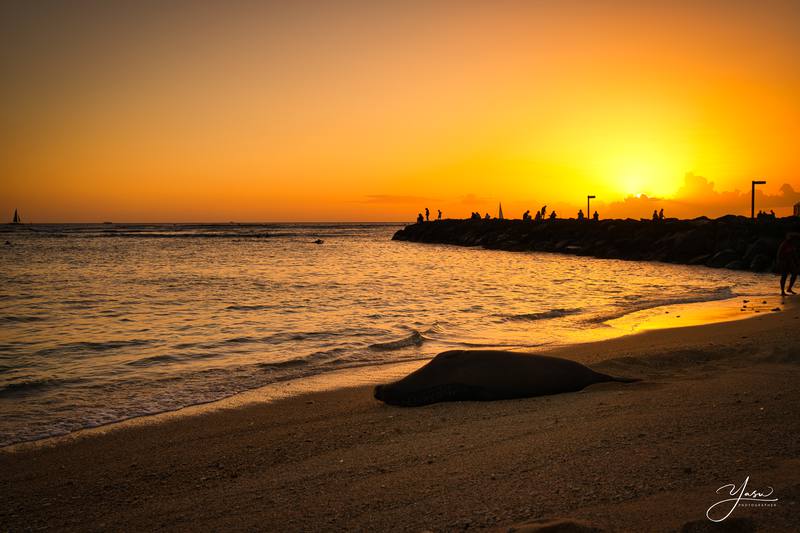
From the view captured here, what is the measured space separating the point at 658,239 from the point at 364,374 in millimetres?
36038

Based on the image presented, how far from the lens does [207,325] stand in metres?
12.3

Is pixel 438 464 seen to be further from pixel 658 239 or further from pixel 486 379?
pixel 658 239

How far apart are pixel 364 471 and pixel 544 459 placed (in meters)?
1.38

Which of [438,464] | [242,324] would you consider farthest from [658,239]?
[438,464]

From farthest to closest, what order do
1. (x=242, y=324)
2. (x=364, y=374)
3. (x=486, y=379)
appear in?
(x=242, y=324) < (x=364, y=374) < (x=486, y=379)

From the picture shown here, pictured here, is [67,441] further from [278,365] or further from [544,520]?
[544,520]

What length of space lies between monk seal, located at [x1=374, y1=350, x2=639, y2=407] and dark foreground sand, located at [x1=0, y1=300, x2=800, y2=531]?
0.20m

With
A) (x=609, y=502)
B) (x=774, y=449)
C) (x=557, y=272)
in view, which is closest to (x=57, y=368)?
(x=609, y=502)

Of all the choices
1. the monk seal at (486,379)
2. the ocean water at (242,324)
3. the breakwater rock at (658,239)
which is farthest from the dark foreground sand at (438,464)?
the breakwater rock at (658,239)

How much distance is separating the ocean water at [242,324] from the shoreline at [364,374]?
0.21m

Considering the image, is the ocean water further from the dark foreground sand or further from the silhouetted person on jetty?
the dark foreground sand

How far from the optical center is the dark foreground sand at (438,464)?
3422 mm

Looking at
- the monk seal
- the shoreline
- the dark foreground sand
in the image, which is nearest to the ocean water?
the shoreline

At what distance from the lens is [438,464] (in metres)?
4.32
